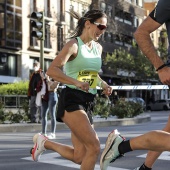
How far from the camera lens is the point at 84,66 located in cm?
538

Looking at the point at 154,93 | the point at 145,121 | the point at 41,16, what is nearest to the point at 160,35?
the point at 154,93

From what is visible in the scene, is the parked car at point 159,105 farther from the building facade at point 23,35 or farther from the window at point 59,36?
the building facade at point 23,35

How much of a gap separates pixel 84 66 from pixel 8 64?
3952 cm

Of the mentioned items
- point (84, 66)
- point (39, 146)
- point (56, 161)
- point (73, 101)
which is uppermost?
point (84, 66)

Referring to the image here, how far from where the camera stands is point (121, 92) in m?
63.9

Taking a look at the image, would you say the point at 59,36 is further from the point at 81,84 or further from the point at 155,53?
the point at 155,53

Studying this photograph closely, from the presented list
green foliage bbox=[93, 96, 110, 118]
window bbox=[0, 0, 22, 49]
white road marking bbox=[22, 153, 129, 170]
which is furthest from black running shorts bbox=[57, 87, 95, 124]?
window bbox=[0, 0, 22, 49]

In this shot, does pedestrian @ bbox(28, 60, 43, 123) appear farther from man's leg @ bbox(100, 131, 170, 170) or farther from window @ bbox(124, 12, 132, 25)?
window @ bbox(124, 12, 132, 25)

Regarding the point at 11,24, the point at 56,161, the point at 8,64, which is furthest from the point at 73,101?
the point at 8,64

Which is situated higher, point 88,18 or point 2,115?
point 88,18

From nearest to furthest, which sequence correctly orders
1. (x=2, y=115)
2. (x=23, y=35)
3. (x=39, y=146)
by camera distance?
(x=39, y=146), (x=2, y=115), (x=23, y=35)

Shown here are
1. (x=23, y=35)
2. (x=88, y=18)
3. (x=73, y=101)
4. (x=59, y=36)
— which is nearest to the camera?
(x=73, y=101)

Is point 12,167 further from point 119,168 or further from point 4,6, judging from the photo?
point 4,6

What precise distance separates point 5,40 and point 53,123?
30973 millimetres
